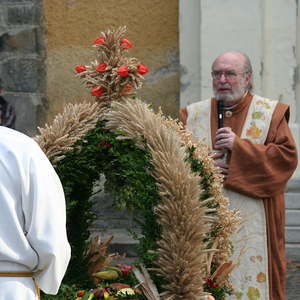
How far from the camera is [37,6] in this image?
951cm

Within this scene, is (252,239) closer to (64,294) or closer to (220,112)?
(220,112)

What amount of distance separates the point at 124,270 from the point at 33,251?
1.54m

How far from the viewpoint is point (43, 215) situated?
3.93m

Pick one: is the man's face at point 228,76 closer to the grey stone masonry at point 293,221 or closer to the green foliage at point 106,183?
the green foliage at point 106,183

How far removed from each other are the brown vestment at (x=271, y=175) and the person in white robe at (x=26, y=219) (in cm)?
257

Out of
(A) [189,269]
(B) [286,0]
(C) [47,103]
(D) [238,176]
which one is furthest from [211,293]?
(C) [47,103]

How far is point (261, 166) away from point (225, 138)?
26 cm

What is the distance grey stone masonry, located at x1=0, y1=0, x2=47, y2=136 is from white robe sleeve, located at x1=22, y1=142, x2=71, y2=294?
18.1ft

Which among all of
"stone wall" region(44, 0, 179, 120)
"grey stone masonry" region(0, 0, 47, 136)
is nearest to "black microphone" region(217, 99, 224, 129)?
"stone wall" region(44, 0, 179, 120)

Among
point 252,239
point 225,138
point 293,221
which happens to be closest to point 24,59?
point 293,221

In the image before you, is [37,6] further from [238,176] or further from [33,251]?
[33,251]

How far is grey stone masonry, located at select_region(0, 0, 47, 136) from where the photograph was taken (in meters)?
9.53

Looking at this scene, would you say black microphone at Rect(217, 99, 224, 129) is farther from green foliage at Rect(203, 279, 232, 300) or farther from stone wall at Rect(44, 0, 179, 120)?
stone wall at Rect(44, 0, 179, 120)

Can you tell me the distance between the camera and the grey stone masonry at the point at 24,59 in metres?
9.53
